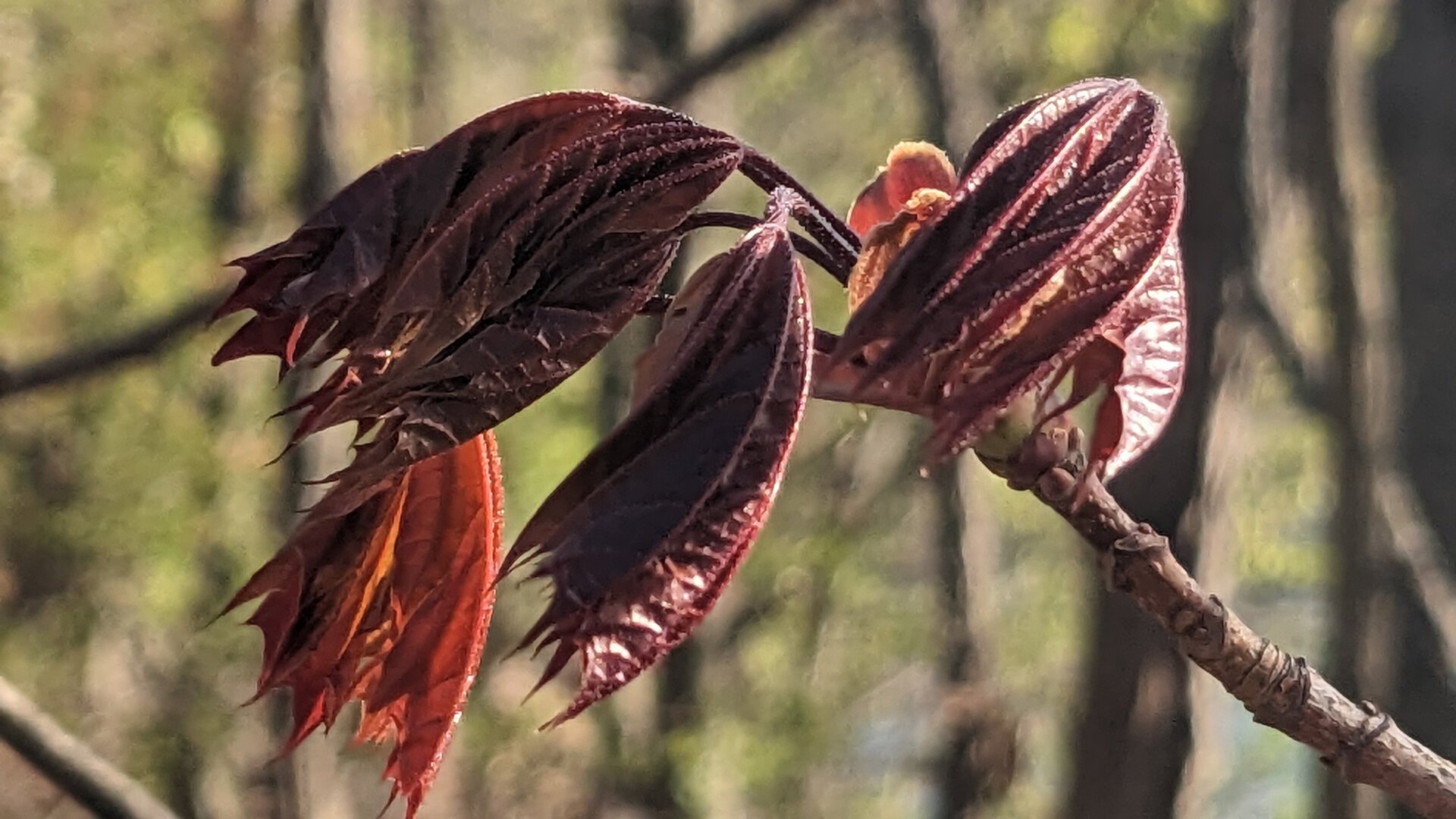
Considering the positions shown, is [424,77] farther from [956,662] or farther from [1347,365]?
[1347,365]

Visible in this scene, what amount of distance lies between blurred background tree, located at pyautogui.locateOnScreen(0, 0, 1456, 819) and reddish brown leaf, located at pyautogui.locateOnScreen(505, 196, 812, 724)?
1.15 meters

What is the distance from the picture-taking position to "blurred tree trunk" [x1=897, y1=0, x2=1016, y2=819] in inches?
98.7

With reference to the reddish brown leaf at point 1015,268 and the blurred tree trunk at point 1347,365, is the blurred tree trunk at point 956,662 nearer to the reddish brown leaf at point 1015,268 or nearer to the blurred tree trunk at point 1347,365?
the blurred tree trunk at point 1347,365

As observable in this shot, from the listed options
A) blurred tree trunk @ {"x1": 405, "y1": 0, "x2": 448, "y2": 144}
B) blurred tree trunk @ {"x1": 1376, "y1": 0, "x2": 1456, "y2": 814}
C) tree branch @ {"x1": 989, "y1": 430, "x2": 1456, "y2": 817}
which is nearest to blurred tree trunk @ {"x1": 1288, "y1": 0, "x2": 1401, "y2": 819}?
blurred tree trunk @ {"x1": 1376, "y1": 0, "x2": 1456, "y2": 814}

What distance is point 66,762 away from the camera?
0.94m

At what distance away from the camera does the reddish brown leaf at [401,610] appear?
0.49 metres

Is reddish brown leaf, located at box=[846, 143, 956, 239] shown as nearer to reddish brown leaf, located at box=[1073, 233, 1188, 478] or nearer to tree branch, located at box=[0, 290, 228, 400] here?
reddish brown leaf, located at box=[1073, 233, 1188, 478]

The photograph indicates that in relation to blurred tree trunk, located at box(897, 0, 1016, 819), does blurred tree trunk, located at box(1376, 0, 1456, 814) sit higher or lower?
higher

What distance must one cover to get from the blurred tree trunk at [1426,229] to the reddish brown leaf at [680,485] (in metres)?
1.80

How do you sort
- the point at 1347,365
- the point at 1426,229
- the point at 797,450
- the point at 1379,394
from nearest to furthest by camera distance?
the point at 1347,365, the point at 1379,394, the point at 1426,229, the point at 797,450

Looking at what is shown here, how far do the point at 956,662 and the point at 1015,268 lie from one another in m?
2.52

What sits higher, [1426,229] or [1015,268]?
[1015,268]

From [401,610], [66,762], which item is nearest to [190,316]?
[66,762]

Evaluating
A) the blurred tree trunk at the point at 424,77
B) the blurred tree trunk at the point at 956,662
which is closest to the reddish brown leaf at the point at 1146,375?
the blurred tree trunk at the point at 956,662
